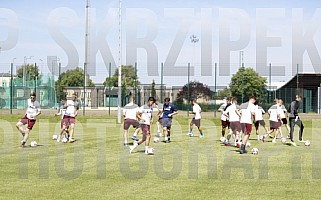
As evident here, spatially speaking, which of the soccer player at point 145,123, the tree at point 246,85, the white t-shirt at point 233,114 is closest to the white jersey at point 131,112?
the soccer player at point 145,123

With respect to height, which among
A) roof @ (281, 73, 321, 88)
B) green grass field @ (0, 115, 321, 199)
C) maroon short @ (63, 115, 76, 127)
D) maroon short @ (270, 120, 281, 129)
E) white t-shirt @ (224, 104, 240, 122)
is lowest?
green grass field @ (0, 115, 321, 199)

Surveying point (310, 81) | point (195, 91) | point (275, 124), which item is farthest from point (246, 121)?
point (310, 81)

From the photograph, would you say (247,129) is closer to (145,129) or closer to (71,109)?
(145,129)

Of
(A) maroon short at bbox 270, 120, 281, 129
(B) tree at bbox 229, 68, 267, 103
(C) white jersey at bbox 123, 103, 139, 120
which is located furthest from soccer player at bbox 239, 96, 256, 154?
(B) tree at bbox 229, 68, 267, 103

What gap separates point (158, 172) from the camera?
512 inches

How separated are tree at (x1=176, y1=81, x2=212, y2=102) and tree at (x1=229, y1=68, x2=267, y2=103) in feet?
9.33

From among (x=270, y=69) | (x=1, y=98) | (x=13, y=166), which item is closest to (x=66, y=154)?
(x=13, y=166)

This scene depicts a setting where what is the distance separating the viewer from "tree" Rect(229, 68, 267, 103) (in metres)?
46.2

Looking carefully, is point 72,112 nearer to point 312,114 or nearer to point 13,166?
point 13,166

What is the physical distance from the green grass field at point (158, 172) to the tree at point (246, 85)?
2640cm

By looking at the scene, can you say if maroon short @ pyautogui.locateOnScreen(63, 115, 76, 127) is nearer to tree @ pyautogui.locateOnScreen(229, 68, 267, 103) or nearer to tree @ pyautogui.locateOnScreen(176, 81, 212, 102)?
tree @ pyautogui.locateOnScreen(229, 68, 267, 103)

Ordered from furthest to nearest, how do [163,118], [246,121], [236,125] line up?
1. [163,118]
2. [236,125]
3. [246,121]

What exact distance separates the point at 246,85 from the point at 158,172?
35995mm

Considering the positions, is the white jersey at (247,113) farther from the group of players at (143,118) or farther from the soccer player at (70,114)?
the soccer player at (70,114)
